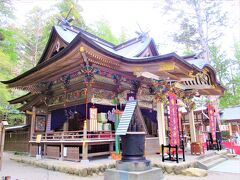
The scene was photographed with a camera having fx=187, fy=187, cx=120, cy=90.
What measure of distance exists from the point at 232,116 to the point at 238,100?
218 inches

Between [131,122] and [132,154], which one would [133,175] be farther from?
[131,122]

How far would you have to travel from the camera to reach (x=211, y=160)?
849cm

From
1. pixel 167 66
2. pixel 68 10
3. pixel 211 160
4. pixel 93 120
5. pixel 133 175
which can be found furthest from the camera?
pixel 68 10

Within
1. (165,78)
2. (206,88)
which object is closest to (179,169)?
(165,78)

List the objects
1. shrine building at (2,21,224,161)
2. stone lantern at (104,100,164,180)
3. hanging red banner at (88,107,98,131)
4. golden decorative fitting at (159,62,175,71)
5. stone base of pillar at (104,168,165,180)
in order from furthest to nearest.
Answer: hanging red banner at (88,107,98,131) < shrine building at (2,21,224,161) < golden decorative fitting at (159,62,175,71) < stone lantern at (104,100,164,180) < stone base of pillar at (104,168,165,180)

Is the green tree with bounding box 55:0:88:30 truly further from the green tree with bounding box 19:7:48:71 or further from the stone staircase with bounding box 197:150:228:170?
the stone staircase with bounding box 197:150:228:170

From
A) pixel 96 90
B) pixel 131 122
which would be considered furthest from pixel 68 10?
pixel 131 122

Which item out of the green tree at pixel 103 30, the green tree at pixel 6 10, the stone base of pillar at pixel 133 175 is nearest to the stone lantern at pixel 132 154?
the stone base of pillar at pixel 133 175

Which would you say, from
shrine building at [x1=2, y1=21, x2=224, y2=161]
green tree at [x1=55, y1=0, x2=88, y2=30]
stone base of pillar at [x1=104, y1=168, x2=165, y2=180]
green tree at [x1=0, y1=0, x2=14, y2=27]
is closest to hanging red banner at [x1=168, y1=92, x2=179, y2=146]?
shrine building at [x1=2, y1=21, x2=224, y2=161]

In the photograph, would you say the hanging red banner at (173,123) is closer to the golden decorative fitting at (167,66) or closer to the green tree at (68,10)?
the golden decorative fitting at (167,66)

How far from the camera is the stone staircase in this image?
7215 mm

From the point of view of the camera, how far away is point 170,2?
60.9ft

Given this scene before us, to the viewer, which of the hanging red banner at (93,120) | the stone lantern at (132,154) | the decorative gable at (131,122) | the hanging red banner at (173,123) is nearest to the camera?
the stone lantern at (132,154)

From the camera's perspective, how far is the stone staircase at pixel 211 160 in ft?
23.7
